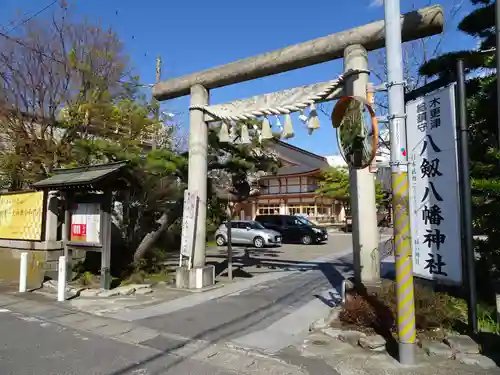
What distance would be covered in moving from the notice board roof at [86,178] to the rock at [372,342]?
671cm

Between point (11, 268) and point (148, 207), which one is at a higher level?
point (148, 207)

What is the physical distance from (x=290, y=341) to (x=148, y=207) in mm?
7689

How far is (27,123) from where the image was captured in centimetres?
1457

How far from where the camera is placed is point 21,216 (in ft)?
38.0

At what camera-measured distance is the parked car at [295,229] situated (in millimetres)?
23969

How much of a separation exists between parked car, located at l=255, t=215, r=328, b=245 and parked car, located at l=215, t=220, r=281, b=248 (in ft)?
7.29

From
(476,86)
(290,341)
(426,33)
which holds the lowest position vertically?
(290,341)

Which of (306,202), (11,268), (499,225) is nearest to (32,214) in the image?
(11,268)

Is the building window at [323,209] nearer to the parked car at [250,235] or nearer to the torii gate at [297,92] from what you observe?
the parked car at [250,235]

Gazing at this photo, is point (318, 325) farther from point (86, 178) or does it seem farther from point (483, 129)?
point (86, 178)

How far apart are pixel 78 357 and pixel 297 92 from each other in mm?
6470

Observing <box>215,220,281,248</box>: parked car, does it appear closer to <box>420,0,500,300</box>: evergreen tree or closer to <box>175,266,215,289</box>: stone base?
<box>175,266,215,289</box>: stone base

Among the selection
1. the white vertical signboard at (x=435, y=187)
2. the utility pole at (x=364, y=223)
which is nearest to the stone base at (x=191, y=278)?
the utility pole at (x=364, y=223)

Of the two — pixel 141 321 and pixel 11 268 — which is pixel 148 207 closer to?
pixel 11 268
